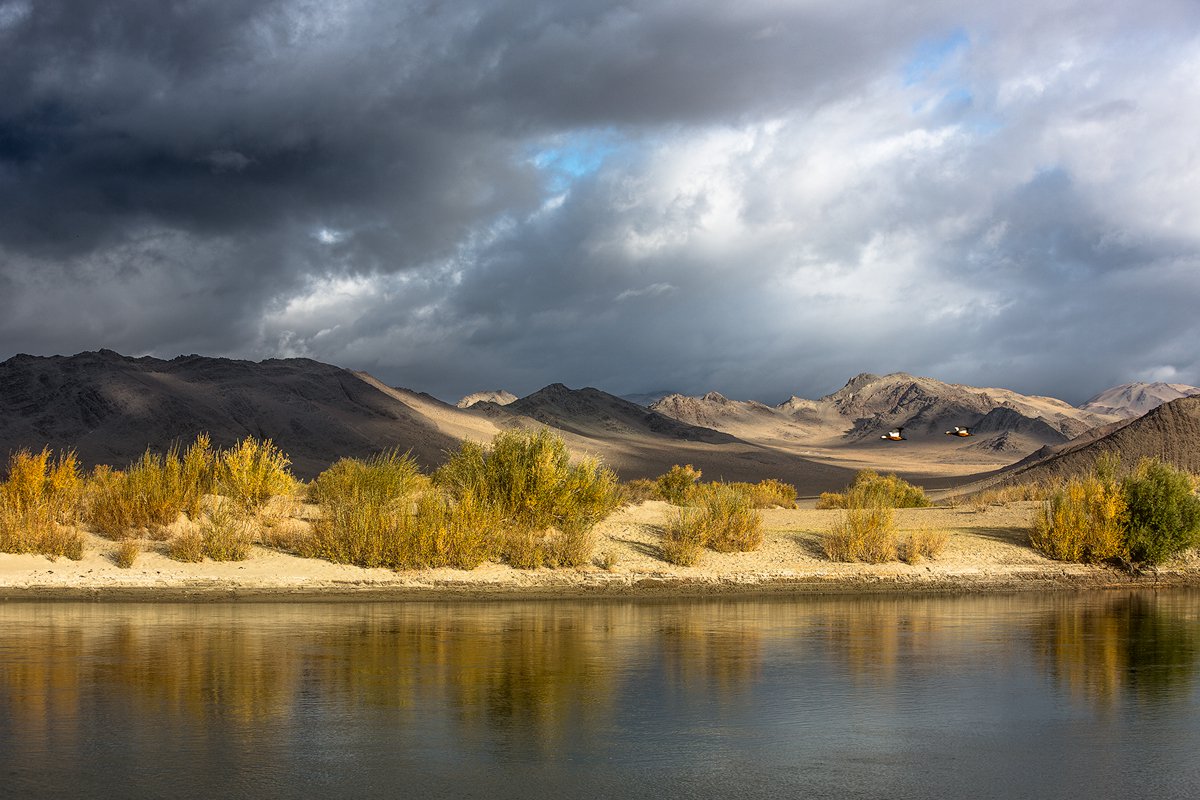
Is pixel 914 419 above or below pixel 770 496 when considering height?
above

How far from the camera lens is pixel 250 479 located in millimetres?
25750

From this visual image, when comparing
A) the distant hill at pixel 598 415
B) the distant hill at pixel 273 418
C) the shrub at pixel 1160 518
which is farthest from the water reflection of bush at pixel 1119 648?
the distant hill at pixel 598 415

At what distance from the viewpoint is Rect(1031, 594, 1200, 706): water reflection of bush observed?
12.3 metres

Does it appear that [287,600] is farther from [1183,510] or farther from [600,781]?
[1183,510]

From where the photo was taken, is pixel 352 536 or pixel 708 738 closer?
pixel 708 738

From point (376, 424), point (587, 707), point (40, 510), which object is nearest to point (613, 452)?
point (376, 424)

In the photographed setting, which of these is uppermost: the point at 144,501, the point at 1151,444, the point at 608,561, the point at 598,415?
the point at 598,415

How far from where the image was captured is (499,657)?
45.1 ft

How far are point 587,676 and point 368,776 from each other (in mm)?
4383

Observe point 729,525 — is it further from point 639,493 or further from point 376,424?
point 376,424

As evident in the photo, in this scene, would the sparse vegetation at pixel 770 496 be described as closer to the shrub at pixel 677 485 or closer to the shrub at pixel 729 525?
the shrub at pixel 677 485

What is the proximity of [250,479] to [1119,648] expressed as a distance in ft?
59.0

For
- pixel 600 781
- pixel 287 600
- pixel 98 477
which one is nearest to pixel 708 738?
pixel 600 781

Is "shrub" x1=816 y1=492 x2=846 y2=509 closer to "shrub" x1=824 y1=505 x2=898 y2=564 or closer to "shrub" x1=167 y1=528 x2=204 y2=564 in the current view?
"shrub" x1=824 y1=505 x2=898 y2=564
